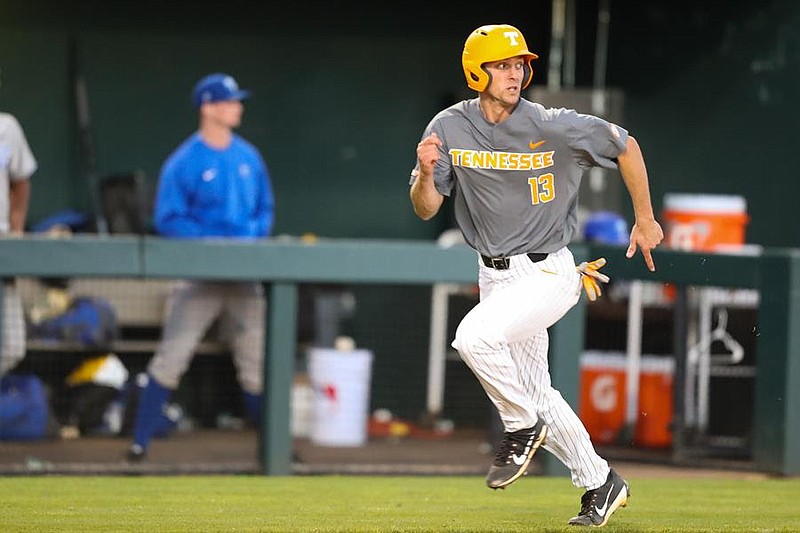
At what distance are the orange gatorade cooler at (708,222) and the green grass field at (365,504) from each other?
7.00 feet

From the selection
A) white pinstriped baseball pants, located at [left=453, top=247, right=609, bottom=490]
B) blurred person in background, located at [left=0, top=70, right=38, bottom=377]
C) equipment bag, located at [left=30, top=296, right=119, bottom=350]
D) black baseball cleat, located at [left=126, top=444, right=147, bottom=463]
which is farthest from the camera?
equipment bag, located at [left=30, top=296, right=119, bottom=350]

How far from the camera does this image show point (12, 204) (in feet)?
27.8

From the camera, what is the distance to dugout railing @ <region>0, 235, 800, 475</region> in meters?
8.00

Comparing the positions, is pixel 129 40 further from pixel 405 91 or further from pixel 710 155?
pixel 710 155

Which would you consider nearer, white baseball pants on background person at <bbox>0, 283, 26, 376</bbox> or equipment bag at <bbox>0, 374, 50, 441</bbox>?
white baseball pants on background person at <bbox>0, 283, 26, 376</bbox>

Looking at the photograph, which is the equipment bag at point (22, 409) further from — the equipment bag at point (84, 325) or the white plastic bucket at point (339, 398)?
the white plastic bucket at point (339, 398)

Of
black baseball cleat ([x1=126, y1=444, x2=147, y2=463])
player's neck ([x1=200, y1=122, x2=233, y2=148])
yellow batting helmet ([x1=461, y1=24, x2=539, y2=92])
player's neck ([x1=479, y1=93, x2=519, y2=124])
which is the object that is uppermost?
yellow batting helmet ([x1=461, y1=24, x2=539, y2=92])

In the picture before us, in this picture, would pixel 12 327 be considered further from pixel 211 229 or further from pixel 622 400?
pixel 622 400

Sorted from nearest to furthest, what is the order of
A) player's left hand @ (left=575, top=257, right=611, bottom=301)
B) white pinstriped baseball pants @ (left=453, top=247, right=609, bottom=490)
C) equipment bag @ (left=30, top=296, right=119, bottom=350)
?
white pinstriped baseball pants @ (left=453, top=247, right=609, bottom=490) < player's left hand @ (left=575, top=257, right=611, bottom=301) < equipment bag @ (left=30, top=296, right=119, bottom=350)

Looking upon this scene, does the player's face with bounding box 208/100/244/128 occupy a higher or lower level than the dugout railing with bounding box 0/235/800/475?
higher

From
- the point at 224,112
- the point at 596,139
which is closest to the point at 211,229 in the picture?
the point at 224,112

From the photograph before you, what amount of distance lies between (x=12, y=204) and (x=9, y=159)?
27 centimetres

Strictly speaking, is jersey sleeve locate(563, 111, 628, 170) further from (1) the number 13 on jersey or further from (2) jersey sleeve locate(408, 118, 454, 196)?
(2) jersey sleeve locate(408, 118, 454, 196)

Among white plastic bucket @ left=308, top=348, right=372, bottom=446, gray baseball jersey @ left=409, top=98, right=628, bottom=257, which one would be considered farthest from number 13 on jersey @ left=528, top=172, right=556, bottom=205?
white plastic bucket @ left=308, top=348, right=372, bottom=446
